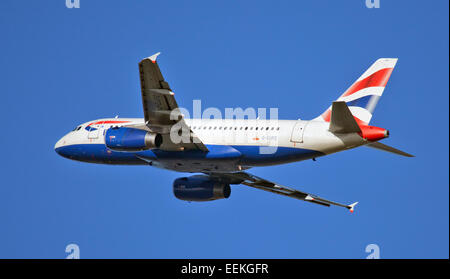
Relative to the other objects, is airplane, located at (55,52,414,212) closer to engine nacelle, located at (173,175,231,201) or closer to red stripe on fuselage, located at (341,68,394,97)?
red stripe on fuselage, located at (341,68,394,97)

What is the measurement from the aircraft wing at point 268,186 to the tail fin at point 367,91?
→ 7.74 m

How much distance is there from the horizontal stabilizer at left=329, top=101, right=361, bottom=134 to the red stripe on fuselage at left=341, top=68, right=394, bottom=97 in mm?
4599

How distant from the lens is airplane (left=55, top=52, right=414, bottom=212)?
45.0 meters

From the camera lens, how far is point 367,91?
48500 millimetres

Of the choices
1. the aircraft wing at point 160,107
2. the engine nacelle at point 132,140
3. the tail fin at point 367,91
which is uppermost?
the tail fin at point 367,91

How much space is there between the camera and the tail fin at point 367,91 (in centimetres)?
4772

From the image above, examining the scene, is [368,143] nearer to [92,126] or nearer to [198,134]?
[198,134]

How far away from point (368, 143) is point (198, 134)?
10.2m

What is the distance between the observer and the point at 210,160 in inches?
1925

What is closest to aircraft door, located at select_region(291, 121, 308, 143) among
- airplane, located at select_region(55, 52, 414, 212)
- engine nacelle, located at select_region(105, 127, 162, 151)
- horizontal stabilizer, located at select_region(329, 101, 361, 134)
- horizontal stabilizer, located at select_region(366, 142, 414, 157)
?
airplane, located at select_region(55, 52, 414, 212)

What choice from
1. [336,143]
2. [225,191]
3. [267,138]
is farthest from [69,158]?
[336,143]

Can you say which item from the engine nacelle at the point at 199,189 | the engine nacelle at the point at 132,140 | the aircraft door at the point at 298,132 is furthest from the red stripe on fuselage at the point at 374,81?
the engine nacelle at the point at 132,140

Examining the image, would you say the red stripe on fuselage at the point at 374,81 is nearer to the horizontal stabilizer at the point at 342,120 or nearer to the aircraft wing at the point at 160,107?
the horizontal stabilizer at the point at 342,120

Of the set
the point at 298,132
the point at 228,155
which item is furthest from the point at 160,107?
the point at 298,132
